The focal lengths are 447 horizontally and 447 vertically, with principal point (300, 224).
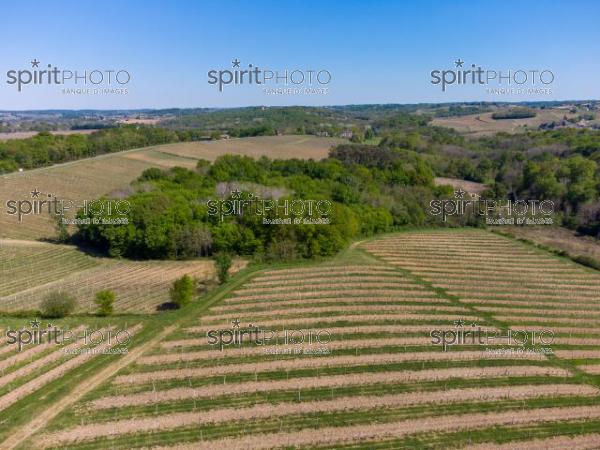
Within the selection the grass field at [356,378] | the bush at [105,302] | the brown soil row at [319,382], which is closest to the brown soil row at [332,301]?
the grass field at [356,378]

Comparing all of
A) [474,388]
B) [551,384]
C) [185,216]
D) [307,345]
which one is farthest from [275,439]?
[185,216]

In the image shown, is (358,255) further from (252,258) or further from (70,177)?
(70,177)

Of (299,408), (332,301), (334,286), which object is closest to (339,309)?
(332,301)

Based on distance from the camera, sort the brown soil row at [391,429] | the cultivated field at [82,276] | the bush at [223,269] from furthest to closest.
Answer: the bush at [223,269] < the cultivated field at [82,276] < the brown soil row at [391,429]

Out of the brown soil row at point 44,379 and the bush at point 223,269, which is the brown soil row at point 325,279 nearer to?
the bush at point 223,269

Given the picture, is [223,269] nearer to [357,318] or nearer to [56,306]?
[56,306]

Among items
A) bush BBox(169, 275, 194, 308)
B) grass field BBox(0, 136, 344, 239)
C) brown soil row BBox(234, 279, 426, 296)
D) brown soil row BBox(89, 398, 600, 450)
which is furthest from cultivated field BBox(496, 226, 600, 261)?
grass field BBox(0, 136, 344, 239)
